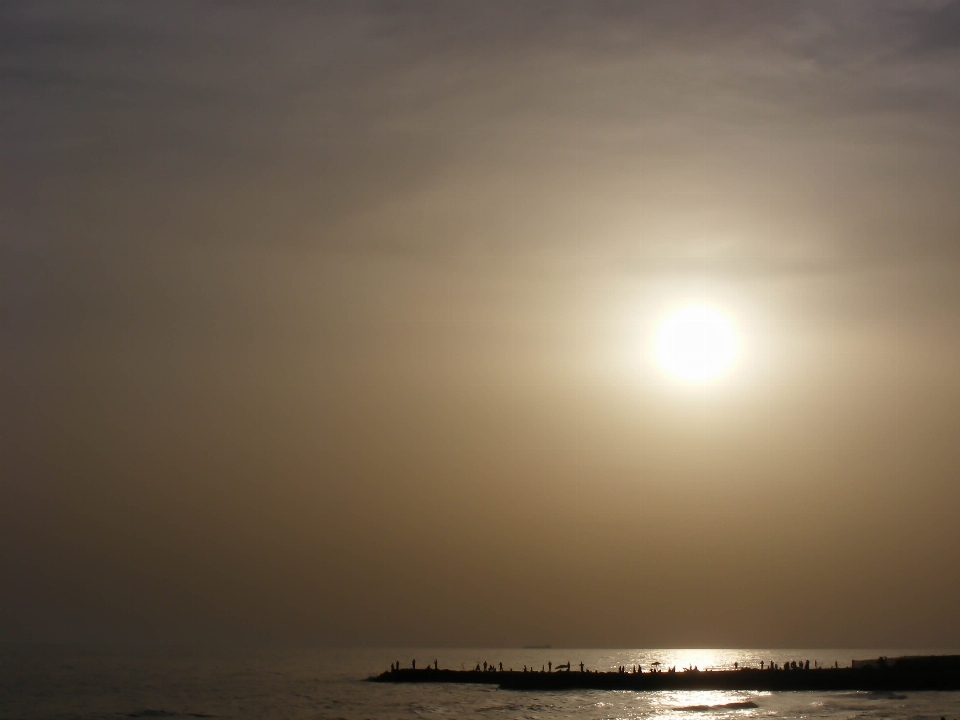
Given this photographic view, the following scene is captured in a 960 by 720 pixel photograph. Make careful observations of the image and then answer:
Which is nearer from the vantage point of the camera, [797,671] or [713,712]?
[713,712]

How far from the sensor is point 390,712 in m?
78.8

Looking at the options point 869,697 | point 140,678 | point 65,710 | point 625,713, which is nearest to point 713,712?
point 625,713

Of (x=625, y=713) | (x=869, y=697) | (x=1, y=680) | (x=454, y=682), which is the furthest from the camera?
(x=1, y=680)

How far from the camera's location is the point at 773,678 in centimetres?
9138

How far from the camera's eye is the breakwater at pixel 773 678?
8575cm

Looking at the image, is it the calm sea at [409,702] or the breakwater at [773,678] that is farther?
the breakwater at [773,678]

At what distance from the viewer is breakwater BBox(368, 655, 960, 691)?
8575 cm

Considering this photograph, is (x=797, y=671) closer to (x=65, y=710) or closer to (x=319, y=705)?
(x=319, y=705)

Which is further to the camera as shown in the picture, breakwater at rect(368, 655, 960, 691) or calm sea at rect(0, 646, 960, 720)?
breakwater at rect(368, 655, 960, 691)

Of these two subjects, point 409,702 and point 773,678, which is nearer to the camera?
point 409,702

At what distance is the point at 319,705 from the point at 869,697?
48.9 metres

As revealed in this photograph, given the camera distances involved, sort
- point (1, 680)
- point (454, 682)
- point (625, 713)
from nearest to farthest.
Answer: point (625, 713) → point (454, 682) → point (1, 680)

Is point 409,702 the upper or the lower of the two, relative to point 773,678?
lower

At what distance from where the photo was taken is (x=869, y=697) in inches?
3196
